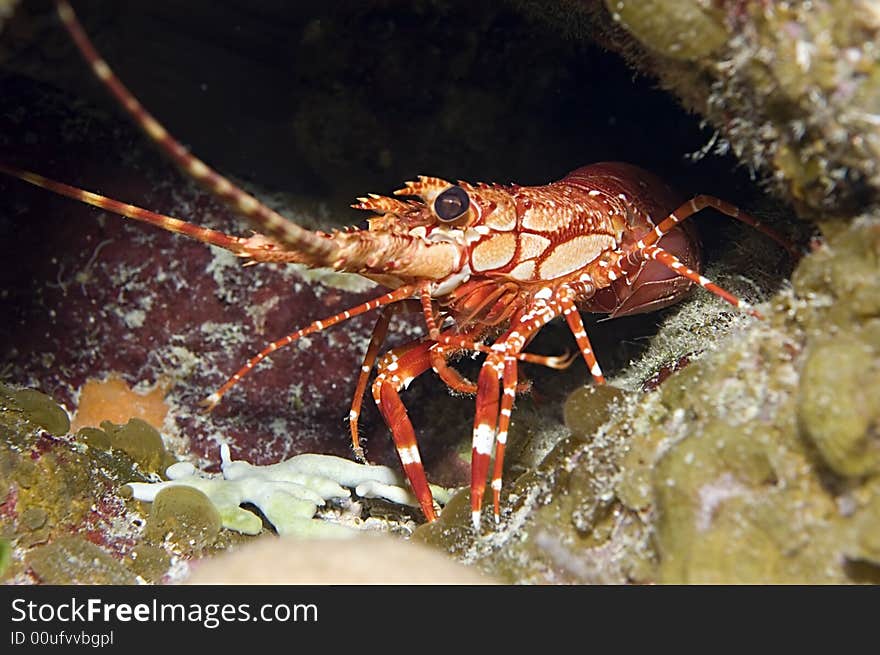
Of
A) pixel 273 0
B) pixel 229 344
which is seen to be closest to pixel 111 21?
pixel 273 0

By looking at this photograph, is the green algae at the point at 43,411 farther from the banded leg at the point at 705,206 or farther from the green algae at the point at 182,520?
the banded leg at the point at 705,206

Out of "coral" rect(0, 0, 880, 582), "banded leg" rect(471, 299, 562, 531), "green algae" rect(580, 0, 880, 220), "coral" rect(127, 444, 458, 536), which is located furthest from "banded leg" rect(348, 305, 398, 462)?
"green algae" rect(580, 0, 880, 220)

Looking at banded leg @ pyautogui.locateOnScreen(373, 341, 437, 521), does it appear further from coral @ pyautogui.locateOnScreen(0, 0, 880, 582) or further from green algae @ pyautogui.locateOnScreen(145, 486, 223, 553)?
green algae @ pyautogui.locateOnScreen(145, 486, 223, 553)

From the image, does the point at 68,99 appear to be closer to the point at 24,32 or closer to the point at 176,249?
the point at 24,32

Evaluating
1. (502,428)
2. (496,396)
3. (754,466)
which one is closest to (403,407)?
(496,396)

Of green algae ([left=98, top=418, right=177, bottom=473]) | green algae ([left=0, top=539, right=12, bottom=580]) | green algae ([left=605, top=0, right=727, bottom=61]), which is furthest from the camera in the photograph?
green algae ([left=98, top=418, right=177, bottom=473])

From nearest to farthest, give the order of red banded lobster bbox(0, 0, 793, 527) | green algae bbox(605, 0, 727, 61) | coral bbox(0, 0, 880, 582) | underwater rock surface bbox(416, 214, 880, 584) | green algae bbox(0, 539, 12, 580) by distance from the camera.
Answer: underwater rock surface bbox(416, 214, 880, 584) < coral bbox(0, 0, 880, 582) < green algae bbox(605, 0, 727, 61) < green algae bbox(0, 539, 12, 580) < red banded lobster bbox(0, 0, 793, 527)

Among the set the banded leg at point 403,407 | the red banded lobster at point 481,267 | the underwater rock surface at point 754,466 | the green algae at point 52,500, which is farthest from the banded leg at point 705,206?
the green algae at point 52,500
